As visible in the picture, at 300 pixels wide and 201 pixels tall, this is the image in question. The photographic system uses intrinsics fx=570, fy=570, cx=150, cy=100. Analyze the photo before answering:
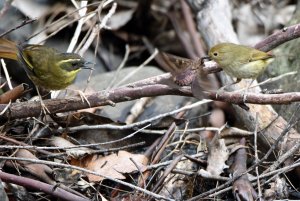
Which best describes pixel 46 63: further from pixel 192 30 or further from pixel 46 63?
pixel 192 30

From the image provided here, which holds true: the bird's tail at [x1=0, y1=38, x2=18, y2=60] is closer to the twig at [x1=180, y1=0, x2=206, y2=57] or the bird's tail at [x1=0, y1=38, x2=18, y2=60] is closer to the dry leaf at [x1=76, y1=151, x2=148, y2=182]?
the dry leaf at [x1=76, y1=151, x2=148, y2=182]

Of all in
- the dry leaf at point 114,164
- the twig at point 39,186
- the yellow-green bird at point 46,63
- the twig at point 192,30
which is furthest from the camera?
the twig at point 192,30

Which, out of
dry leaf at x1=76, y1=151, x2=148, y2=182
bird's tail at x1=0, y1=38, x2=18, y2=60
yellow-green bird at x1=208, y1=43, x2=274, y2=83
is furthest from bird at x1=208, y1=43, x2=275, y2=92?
bird's tail at x1=0, y1=38, x2=18, y2=60

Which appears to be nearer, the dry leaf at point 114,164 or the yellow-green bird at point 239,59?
the dry leaf at point 114,164

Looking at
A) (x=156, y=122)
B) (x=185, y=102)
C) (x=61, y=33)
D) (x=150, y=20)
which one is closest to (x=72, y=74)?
(x=156, y=122)

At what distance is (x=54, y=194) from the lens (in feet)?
12.5

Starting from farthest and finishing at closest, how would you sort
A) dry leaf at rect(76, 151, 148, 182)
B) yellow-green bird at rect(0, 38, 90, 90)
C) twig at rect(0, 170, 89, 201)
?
1. yellow-green bird at rect(0, 38, 90, 90)
2. dry leaf at rect(76, 151, 148, 182)
3. twig at rect(0, 170, 89, 201)

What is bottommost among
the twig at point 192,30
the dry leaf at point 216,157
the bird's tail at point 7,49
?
the dry leaf at point 216,157

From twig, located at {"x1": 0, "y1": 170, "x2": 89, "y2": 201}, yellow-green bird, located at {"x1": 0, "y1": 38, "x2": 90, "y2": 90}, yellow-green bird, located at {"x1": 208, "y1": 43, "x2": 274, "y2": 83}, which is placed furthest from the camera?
yellow-green bird, located at {"x1": 208, "y1": 43, "x2": 274, "y2": 83}

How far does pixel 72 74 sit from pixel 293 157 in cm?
186

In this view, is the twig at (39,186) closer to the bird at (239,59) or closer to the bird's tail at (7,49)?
the bird's tail at (7,49)

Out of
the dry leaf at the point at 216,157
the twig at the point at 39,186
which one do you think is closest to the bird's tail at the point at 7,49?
the twig at the point at 39,186

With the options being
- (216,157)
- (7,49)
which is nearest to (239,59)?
(216,157)

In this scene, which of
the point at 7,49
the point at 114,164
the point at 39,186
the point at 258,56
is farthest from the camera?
the point at 258,56
